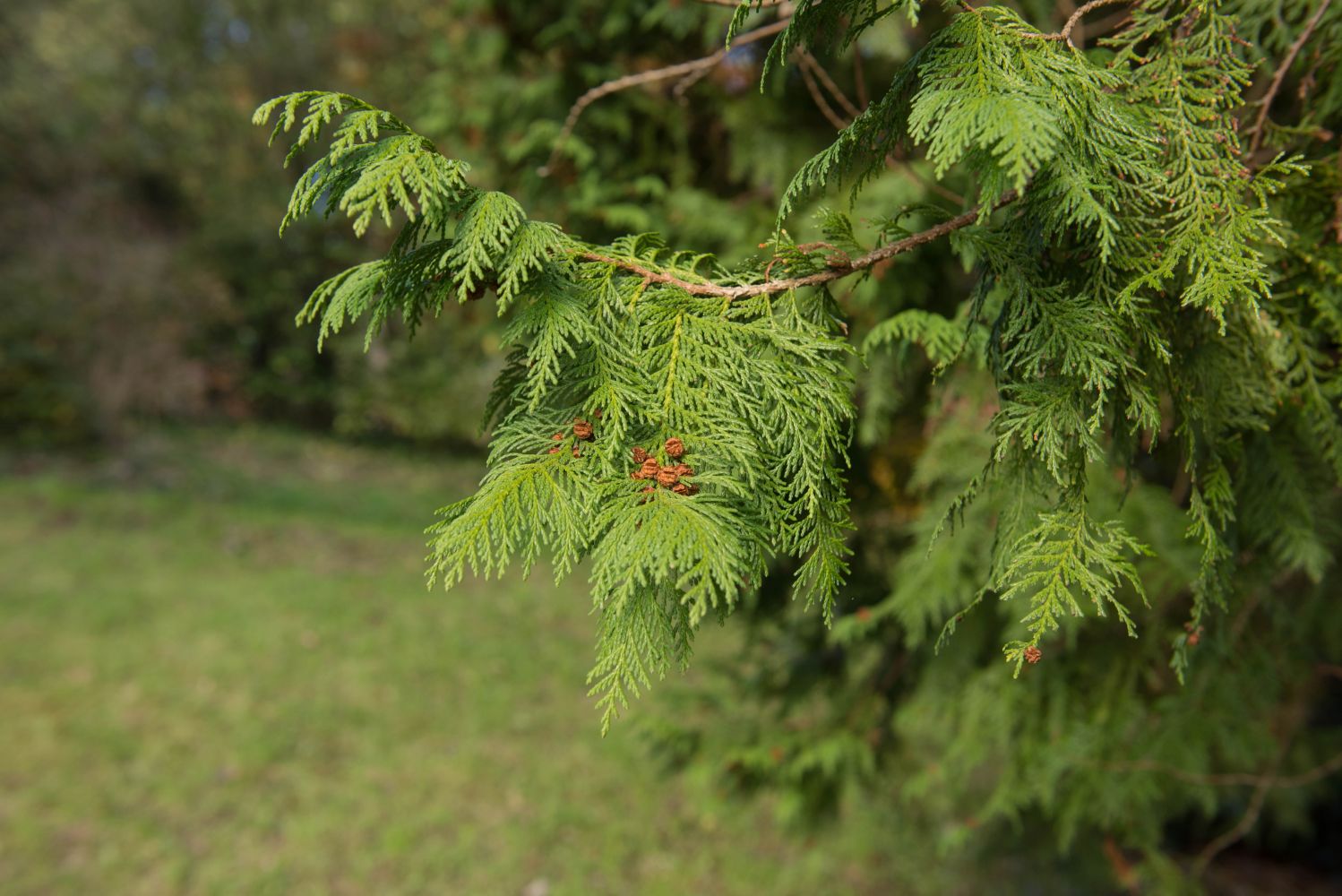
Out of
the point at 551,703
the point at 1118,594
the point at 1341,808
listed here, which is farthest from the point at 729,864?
the point at 1341,808

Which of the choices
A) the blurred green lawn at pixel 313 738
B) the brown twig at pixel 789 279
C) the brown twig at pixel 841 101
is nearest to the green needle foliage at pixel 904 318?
the brown twig at pixel 789 279

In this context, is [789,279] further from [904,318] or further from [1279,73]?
[1279,73]

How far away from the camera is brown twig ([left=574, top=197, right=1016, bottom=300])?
129 centimetres

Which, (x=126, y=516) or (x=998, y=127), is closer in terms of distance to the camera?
(x=998, y=127)

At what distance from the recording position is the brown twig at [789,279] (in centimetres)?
129

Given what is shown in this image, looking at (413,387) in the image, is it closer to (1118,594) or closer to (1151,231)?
(1118,594)

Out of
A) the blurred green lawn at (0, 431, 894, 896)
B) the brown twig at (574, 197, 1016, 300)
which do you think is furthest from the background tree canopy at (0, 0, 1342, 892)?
the blurred green lawn at (0, 431, 894, 896)

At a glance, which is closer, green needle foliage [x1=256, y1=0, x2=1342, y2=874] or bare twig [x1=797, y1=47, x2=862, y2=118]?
green needle foliage [x1=256, y1=0, x2=1342, y2=874]

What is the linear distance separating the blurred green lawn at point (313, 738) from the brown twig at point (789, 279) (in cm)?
271

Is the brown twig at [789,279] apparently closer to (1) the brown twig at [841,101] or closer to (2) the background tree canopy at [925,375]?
(2) the background tree canopy at [925,375]

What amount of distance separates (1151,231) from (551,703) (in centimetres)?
577

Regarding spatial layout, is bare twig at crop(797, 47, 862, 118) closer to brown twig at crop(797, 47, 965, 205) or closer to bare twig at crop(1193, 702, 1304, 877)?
brown twig at crop(797, 47, 965, 205)

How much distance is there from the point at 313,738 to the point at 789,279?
544 centimetres

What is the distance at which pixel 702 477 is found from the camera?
109 cm
